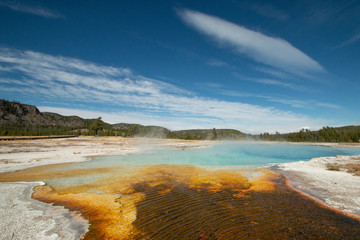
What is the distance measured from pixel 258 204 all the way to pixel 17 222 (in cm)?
961

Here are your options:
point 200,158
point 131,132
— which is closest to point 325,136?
point 200,158

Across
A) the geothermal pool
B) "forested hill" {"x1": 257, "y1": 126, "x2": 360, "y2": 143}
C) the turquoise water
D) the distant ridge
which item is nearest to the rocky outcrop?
the distant ridge

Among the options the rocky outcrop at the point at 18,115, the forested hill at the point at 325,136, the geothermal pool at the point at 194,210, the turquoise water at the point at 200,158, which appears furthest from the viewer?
the rocky outcrop at the point at 18,115

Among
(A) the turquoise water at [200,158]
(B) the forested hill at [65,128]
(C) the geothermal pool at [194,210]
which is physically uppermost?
(B) the forested hill at [65,128]

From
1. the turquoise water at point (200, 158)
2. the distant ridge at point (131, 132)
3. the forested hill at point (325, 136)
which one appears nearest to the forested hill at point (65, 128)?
the distant ridge at point (131, 132)

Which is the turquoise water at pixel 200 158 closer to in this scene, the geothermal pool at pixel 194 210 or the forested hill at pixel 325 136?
the geothermal pool at pixel 194 210

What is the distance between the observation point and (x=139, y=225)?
600cm

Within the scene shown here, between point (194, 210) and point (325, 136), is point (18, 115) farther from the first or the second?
point (325, 136)

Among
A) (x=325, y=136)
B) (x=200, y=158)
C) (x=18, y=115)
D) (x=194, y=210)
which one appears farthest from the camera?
(x=18, y=115)

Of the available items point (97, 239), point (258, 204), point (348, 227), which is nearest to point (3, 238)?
point (97, 239)

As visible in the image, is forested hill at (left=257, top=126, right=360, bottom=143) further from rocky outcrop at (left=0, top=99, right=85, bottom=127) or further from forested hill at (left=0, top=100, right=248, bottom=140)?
rocky outcrop at (left=0, top=99, right=85, bottom=127)

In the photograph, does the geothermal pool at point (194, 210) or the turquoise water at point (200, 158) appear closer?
the geothermal pool at point (194, 210)

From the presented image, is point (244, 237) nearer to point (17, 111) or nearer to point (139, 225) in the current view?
point (139, 225)

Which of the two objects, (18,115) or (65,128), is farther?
(18,115)
